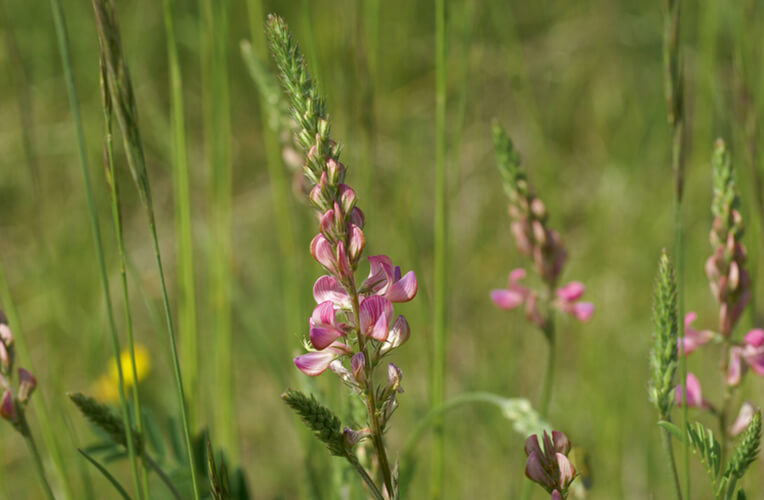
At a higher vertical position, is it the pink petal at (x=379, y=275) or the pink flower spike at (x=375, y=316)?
the pink petal at (x=379, y=275)

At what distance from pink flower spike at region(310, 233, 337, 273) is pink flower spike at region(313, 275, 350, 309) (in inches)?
1.3

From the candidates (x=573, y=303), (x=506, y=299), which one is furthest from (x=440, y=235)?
(x=573, y=303)

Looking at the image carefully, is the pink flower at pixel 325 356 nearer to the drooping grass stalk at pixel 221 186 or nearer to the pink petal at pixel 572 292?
the pink petal at pixel 572 292

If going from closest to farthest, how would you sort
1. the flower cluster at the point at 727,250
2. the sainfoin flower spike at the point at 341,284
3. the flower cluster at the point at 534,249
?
1. the sainfoin flower spike at the point at 341,284
2. the flower cluster at the point at 727,250
3. the flower cluster at the point at 534,249

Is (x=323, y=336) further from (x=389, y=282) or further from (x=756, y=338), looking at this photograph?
(x=756, y=338)

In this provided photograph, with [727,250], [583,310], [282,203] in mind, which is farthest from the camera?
[282,203]

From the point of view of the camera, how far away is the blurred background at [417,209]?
197cm

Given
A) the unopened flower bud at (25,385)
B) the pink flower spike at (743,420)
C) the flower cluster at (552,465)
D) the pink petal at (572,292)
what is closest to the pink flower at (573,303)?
the pink petal at (572,292)

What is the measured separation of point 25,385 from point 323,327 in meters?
0.49

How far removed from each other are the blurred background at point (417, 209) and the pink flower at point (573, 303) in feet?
1.43

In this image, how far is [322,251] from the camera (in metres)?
0.73

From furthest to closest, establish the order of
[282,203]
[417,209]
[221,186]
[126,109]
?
[417,209], [282,203], [221,186], [126,109]

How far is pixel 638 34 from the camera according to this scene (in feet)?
14.4

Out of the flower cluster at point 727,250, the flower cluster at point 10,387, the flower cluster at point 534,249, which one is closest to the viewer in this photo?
the flower cluster at point 10,387
